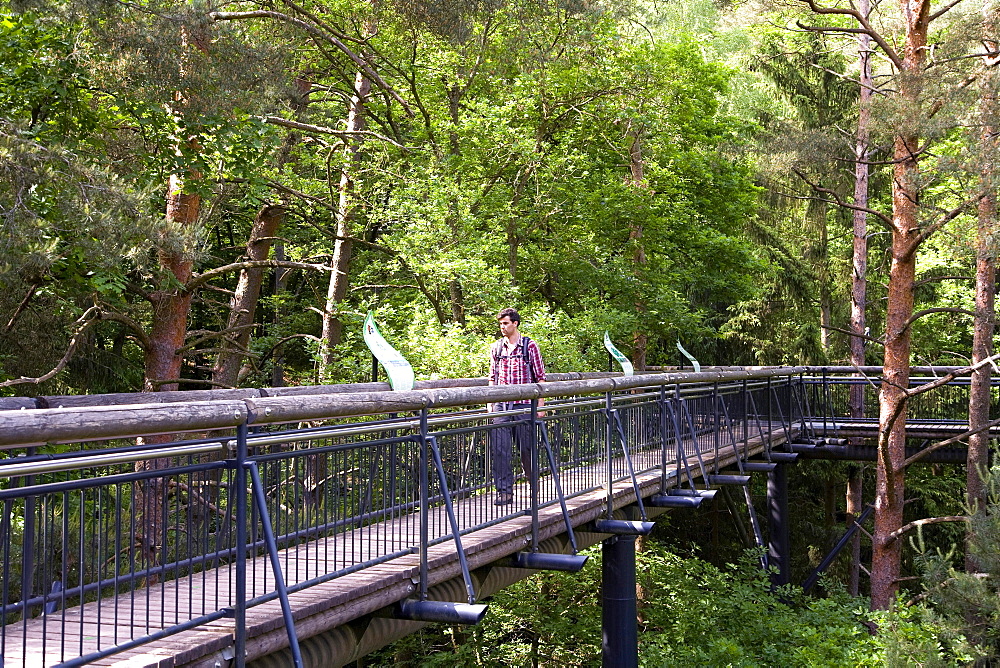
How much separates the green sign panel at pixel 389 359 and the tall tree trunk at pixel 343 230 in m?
11.4

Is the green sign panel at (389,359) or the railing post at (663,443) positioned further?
the railing post at (663,443)

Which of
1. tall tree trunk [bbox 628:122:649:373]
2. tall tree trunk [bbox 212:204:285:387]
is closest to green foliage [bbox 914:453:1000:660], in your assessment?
tall tree trunk [bbox 628:122:649:373]

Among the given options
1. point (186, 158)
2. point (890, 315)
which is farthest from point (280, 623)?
point (890, 315)

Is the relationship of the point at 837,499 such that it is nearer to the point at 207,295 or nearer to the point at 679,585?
the point at 679,585

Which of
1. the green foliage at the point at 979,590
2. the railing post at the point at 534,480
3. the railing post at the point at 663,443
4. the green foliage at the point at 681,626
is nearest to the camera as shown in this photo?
the railing post at the point at 534,480

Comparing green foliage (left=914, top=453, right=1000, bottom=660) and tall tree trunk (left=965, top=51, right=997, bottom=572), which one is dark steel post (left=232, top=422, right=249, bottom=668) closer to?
green foliage (left=914, top=453, right=1000, bottom=660)

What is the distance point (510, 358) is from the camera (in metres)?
8.77

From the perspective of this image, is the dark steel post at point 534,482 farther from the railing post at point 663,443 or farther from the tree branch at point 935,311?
the tree branch at point 935,311

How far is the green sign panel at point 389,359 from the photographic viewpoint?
576cm

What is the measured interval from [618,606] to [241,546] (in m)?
6.42

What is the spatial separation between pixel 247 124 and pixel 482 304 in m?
5.57

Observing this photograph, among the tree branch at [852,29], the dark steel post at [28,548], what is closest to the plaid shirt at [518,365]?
the dark steel post at [28,548]

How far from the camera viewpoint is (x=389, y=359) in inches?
228

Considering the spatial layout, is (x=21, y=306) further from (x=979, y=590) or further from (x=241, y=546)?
(x=979, y=590)
